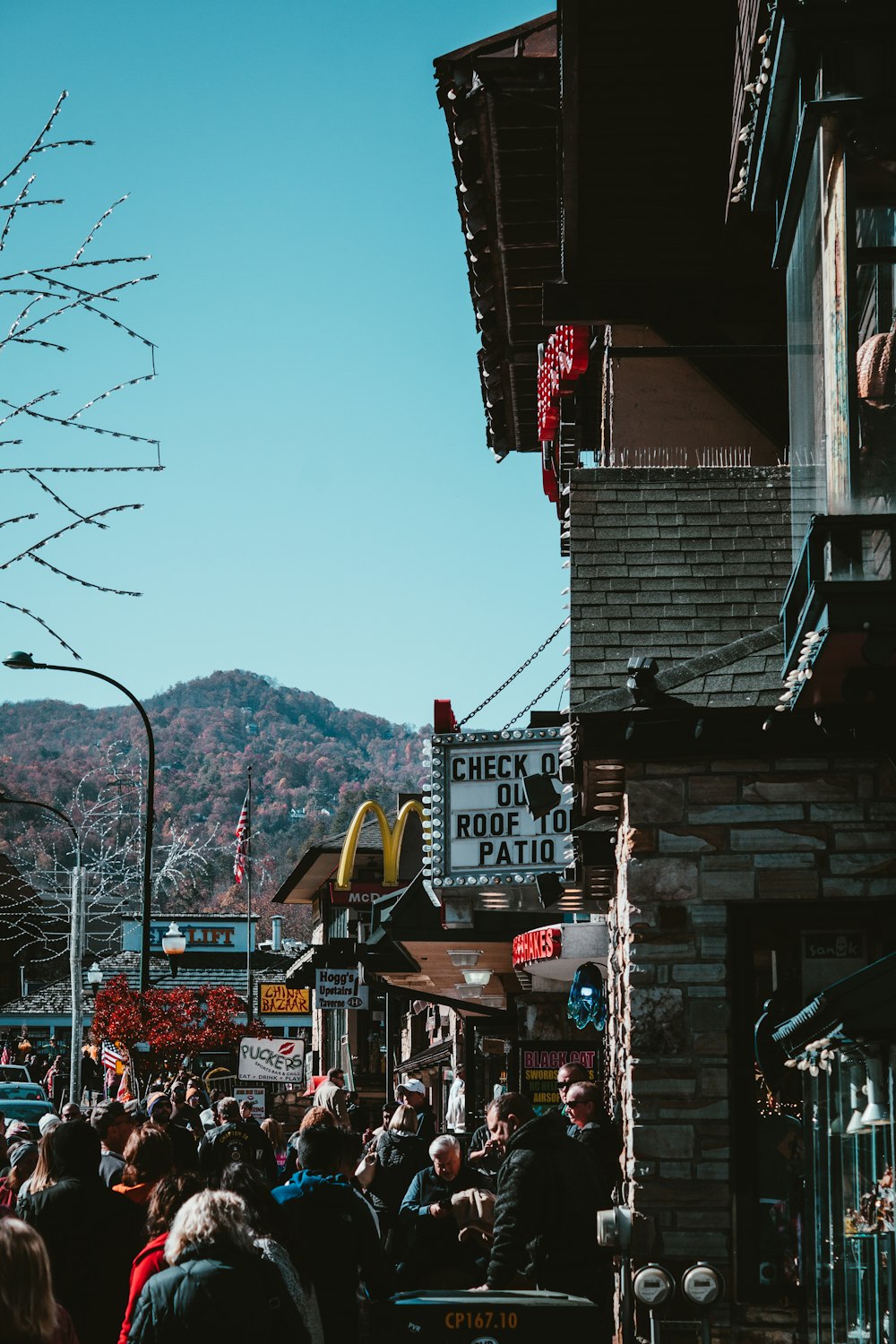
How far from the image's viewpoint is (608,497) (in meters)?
12.1

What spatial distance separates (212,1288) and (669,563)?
7403 mm

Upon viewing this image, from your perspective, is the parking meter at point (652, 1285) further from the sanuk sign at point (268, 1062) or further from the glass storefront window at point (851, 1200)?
the sanuk sign at point (268, 1062)

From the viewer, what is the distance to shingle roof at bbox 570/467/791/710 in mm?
11734

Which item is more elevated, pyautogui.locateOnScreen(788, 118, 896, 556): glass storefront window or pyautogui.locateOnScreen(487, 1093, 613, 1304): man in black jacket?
pyautogui.locateOnScreen(788, 118, 896, 556): glass storefront window

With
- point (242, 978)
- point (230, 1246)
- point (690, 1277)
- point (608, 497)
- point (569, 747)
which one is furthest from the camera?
point (242, 978)

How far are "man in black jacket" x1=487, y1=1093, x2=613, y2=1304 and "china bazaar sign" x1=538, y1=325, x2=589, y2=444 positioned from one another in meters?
8.43

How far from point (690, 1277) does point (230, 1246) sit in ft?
10.9

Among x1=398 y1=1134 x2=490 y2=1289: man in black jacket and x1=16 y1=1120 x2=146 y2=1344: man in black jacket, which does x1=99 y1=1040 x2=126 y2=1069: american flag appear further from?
x1=16 y1=1120 x2=146 y2=1344: man in black jacket

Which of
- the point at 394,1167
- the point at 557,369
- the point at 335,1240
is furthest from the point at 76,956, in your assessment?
the point at 335,1240

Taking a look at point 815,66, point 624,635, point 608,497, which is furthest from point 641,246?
point 815,66

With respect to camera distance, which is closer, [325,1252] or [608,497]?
[325,1252]

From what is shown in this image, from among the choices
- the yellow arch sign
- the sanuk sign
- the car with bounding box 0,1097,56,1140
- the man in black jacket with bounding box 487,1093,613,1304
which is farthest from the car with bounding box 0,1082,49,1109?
the man in black jacket with bounding box 487,1093,613,1304

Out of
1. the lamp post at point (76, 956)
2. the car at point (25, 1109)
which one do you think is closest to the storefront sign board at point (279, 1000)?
the car at point (25, 1109)

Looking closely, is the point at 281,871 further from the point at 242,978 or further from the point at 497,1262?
the point at 497,1262
